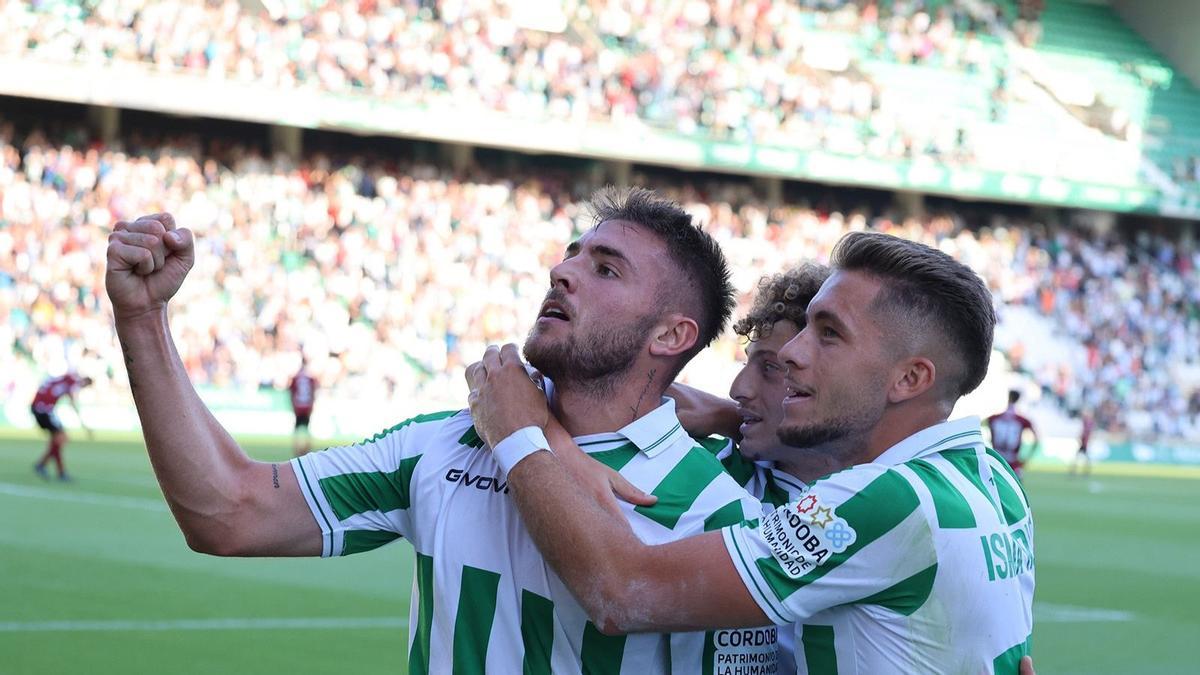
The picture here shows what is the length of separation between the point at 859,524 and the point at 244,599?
828cm

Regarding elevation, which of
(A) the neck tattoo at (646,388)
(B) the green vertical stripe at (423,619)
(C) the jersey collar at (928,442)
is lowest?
(B) the green vertical stripe at (423,619)

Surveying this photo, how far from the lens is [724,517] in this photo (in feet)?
10.4

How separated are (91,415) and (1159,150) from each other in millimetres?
27339

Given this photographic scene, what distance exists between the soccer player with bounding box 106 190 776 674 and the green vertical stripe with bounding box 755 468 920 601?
325 mm

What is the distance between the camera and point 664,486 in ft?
10.6

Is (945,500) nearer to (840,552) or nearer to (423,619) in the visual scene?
(840,552)

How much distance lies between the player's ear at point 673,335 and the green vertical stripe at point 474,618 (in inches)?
26.2

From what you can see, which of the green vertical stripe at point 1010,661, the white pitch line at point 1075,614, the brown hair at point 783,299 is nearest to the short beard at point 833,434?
the green vertical stripe at point 1010,661

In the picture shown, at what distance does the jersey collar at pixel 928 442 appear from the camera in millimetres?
3076

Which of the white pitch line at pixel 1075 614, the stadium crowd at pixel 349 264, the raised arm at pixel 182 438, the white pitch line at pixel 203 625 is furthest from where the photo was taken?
the stadium crowd at pixel 349 264

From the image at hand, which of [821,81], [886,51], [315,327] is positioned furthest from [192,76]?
[886,51]

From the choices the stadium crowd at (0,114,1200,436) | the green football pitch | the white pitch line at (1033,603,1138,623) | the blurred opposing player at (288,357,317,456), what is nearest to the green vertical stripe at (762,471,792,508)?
the green football pitch

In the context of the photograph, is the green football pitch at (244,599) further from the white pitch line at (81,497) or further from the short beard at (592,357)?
the short beard at (592,357)

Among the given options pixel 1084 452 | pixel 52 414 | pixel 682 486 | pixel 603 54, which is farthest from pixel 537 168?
pixel 682 486
